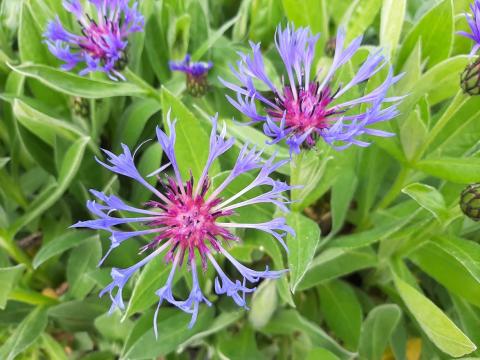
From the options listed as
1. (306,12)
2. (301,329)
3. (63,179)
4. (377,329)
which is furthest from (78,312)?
(306,12)

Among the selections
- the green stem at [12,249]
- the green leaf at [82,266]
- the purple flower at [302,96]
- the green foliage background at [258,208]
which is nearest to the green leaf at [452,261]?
the green foliage background at [258,208]

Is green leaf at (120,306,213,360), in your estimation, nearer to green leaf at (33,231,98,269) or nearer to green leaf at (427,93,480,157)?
green leaf at (33,231,98,269)

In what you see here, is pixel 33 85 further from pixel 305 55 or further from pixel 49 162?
pixel 305 55

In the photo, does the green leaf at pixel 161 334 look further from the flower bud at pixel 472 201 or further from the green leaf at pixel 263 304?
the flower bud at pixel 472 201

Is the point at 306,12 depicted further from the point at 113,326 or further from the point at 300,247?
the point at 113,326

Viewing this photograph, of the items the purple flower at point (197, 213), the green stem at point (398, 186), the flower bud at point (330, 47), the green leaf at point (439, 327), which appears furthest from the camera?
the flower bud at point (330, 47)
